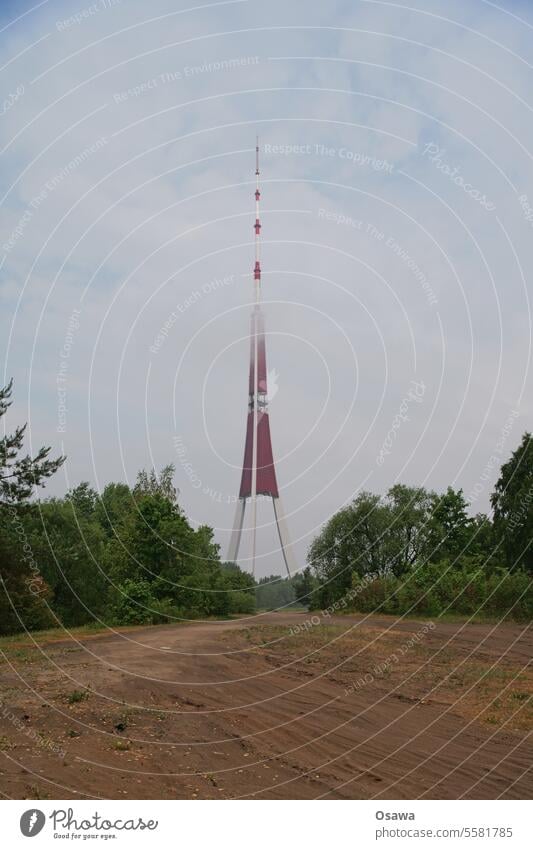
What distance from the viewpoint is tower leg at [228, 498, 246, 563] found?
67.0 meters

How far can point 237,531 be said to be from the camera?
69.5m

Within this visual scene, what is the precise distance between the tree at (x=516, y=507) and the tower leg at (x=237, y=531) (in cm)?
2673

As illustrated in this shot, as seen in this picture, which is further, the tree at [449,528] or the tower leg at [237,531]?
the tower leg at [237,531]

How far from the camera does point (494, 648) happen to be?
22.2 metres

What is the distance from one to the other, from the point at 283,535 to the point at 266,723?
57.7 metres

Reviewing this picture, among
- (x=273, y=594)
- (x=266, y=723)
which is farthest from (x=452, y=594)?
(x=273, y=594)

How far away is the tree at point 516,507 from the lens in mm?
43250

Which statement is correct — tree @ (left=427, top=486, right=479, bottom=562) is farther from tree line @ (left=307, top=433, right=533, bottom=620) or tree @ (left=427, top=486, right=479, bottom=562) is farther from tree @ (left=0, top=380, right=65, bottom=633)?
tree @ (left=0, top=380, right=65, bottom=633)

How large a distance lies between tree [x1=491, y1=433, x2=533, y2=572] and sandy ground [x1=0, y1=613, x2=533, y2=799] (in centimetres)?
2405

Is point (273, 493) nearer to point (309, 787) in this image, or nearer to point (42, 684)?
point (42, 684)
